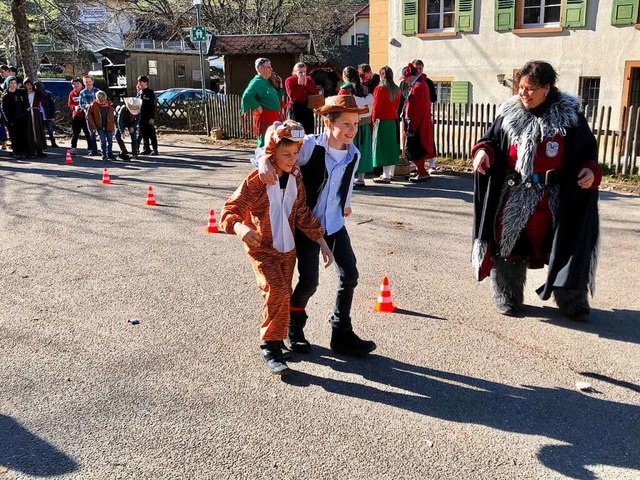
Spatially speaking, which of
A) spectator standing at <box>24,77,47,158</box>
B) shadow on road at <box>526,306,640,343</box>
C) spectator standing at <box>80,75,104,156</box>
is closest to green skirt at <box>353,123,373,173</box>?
shadow on road at <box>526,306,640,343</box>

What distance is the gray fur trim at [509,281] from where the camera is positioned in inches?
200

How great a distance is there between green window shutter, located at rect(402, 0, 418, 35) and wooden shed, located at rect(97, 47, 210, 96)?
49.6 feet

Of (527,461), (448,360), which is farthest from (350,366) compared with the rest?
(527,461)

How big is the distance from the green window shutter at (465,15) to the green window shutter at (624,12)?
441 cm

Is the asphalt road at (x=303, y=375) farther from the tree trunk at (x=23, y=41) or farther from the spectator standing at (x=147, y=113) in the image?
the tree trunk at (x=23, y=41)

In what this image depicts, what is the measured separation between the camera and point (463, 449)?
328cm

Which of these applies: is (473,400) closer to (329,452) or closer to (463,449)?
(463,449)

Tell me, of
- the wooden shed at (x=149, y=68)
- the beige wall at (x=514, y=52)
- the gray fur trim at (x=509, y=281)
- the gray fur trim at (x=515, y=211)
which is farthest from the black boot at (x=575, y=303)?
the wooden shed at (x=149, y=68)

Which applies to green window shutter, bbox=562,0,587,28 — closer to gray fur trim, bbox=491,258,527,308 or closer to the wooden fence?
the wooden fence

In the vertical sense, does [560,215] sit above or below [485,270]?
above

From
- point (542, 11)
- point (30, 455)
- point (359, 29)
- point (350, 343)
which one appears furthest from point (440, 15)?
point (359, 29)

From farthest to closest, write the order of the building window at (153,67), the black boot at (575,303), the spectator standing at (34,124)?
the building window at (153,67) → the spectator standing at (34,124) → the black boot at (575,303)

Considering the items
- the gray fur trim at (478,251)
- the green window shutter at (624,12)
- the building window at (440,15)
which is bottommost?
the gray fur trim at (478,251)

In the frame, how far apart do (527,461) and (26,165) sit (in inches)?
521
